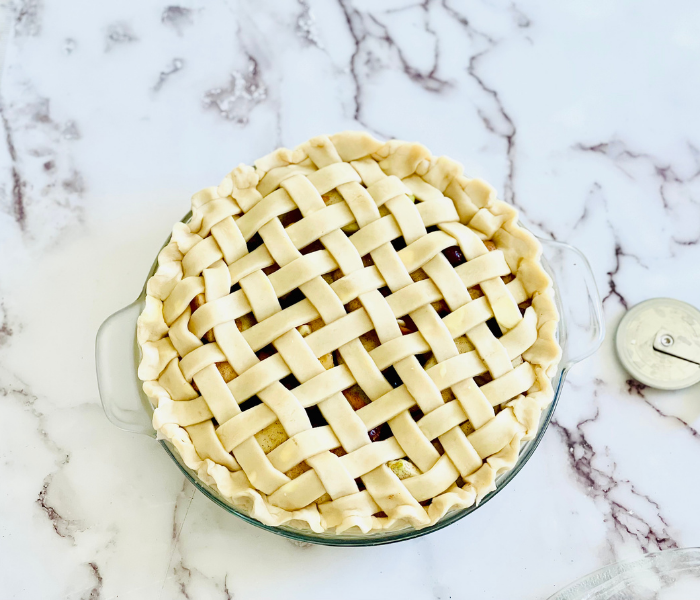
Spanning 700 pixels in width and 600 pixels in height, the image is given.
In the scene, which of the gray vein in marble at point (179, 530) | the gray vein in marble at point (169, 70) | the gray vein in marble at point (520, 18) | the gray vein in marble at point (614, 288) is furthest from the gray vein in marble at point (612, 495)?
the gray vein in marble at point (169, 70)

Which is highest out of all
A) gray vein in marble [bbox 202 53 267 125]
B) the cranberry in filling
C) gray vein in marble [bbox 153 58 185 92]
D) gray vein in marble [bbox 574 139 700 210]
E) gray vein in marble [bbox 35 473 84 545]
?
gray vein in marble [bbox 153 58 185 92]

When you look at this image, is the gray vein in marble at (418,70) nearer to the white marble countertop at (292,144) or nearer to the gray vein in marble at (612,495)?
the white marble countertop at (292,144)

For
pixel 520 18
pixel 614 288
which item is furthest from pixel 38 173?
pixel 614 288

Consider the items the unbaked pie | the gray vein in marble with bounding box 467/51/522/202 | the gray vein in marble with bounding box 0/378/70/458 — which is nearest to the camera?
the unbaked pie

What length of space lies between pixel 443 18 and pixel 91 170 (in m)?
0.72

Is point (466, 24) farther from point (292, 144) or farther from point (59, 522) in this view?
point (59, 522)

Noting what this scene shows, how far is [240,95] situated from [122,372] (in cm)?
55

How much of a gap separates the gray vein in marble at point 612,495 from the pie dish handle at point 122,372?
2.25 feet

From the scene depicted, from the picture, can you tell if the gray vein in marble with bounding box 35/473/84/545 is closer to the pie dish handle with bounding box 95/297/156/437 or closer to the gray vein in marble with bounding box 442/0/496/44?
the pie dish handle with bounding box 95/297/156/437

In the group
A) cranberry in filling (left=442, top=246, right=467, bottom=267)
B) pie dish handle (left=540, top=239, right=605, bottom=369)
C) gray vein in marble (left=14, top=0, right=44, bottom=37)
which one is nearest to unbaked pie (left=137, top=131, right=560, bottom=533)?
cranberry in filling (left=442, top=246, right=467, bottom=267)

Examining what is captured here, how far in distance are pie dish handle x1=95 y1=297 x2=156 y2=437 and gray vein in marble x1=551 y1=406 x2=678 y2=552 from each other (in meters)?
0.69

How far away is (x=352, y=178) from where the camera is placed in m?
1.00

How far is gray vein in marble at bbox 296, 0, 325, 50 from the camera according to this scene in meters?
1.33

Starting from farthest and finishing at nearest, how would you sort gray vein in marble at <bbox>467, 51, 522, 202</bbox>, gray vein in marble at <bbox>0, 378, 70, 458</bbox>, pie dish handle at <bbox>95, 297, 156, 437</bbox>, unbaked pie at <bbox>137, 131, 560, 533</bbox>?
Answer: gray vein in marble at <bbox>467, 51, 522, 202</bbox> < gray vein in marble at <bbox>0, 378, 70, 458</bbox> < pie dish handle at <bbox>95, 297, 156, 437</bbox> < unbaked pie at <bbox>137, 131, 560, 533</bbox>
